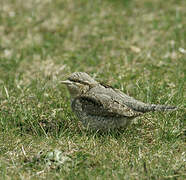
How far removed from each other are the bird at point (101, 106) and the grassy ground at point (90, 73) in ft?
0.53

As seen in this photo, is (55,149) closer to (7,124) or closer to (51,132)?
(51,132)

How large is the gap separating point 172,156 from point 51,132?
1590mm

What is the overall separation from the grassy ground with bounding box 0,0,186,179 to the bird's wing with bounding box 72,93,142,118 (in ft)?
0.94

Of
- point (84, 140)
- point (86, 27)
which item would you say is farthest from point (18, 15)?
point (84, 140)

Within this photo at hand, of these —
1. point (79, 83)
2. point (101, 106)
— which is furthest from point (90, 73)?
point (101, 106)

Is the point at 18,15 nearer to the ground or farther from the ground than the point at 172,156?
farther from the ground

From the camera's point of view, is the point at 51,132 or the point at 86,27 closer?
the point at 51,132

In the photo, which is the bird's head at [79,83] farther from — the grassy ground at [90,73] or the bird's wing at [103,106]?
the grassy ground at [90,73]

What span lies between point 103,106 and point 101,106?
31mm

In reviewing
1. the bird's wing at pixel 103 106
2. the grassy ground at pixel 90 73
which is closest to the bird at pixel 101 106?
the bird's wing at pixel 103 106

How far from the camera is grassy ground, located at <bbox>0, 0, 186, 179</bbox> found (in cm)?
469

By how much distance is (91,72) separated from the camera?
7484 millimetres

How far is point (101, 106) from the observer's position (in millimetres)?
5461

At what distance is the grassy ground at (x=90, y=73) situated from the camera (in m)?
4.69
